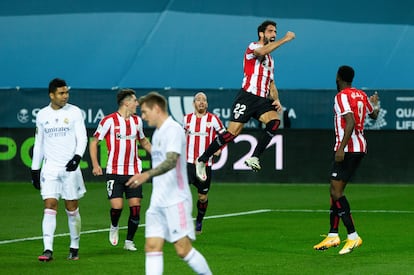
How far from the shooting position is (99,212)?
2144 cm

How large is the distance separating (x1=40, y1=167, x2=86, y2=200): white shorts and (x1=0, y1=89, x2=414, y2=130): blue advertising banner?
14.2 m

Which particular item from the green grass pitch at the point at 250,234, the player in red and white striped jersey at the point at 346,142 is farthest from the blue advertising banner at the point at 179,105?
the player in red and white striped jersey at the point at 346,142

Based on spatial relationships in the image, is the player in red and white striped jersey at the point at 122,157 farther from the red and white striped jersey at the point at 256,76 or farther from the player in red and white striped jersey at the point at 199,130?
the player in red and white striped jersey at the point at 199,130

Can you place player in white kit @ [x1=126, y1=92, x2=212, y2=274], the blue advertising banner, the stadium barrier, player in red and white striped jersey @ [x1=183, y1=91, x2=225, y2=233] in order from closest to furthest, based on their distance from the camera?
player in white kit @ [x1=126, y1=92, x2=212, y2=274] < player in red and white striped jersey @ [x1=183, y1=91, x2=225, y2=233] < the stadium barrier < the blue advertising banner

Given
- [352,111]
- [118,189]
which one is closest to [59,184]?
[118,189]

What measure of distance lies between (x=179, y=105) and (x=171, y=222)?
705 inches

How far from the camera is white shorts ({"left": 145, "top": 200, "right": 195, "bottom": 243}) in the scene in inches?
425

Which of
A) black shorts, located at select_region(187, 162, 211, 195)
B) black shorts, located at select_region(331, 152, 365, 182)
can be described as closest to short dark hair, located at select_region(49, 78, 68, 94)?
black shorts, located at select_region(331, 152, 365, 182)

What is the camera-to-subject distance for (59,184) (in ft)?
46.9

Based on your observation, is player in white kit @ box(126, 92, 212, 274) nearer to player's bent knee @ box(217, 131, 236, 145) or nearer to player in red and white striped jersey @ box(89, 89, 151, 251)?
player in red and white striped jersey @ box(89, 89, 151, 251)

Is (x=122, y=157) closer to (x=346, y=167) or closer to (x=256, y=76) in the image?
(x=256, y=76)

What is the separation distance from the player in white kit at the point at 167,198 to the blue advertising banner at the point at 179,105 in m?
17.6

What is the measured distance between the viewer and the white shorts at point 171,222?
10789 mm

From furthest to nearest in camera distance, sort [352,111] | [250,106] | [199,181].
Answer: [199,181] < [250,106] < [352,111]
